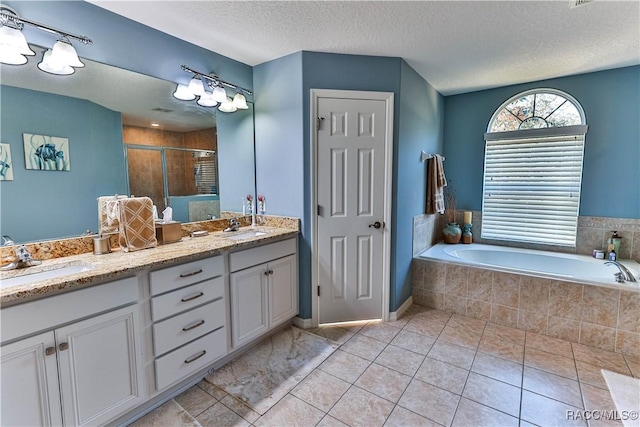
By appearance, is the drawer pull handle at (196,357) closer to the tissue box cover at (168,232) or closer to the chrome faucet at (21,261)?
the tissue box cover at (168,232)

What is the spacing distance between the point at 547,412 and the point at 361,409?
1043 millimetres

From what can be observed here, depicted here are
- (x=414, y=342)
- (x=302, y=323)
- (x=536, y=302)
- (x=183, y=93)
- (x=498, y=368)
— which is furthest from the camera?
(x=302, y=323)

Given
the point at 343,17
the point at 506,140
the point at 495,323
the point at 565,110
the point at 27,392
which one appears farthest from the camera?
the point at 506,140

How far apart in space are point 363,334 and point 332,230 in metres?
0.93

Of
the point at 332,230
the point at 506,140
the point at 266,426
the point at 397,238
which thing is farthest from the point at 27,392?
the point at 506,140

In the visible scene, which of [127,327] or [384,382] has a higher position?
[127,327]

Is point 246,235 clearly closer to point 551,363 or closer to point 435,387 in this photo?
point 435,387

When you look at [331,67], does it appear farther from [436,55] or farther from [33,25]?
[33,25]

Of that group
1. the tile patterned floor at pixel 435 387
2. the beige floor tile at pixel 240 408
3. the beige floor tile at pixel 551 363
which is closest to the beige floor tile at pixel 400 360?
the tile patterned floor at pixel 435 387

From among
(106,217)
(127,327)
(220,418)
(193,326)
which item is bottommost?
(220,418)

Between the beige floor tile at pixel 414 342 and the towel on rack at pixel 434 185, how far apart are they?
1.43 metres

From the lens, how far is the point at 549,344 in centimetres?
233

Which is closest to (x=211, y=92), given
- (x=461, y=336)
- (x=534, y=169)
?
(x=461, y=336)

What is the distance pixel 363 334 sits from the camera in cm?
251
